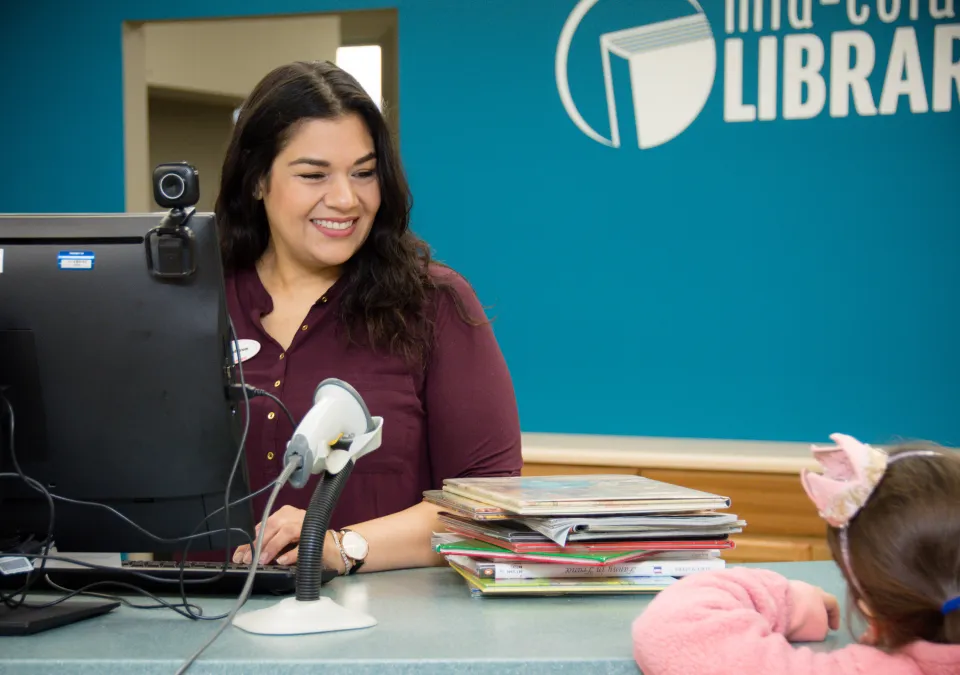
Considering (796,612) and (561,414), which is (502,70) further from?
(796,612)

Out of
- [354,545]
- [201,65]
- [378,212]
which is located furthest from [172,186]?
[201,65]

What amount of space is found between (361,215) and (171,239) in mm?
800

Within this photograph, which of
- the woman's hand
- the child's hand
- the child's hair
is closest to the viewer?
the child's hair

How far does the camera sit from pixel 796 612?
3.56ft

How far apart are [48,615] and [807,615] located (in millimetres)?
837

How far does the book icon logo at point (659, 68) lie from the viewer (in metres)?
3.32

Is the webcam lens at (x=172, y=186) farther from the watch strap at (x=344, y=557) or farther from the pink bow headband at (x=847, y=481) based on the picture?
the pink bow headband at (x=847, y=481)

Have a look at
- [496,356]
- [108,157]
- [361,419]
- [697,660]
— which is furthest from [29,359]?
[108,157]

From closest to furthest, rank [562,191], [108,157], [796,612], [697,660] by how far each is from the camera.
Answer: [697,660], [796,612], [562,191], [108,157]

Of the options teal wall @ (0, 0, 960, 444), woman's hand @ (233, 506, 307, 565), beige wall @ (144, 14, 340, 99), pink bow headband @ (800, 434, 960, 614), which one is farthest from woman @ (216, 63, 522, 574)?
beige wall @ (144, 14, 340, 99)

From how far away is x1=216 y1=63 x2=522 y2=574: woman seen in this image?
1.85 metres

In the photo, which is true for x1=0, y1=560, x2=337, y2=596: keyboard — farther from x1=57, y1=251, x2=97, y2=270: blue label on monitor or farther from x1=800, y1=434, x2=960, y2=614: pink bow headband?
x1=800, y1=434, x2=960, y2=614: pink bow headband

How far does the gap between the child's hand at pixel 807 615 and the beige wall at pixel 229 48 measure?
3.04 metres

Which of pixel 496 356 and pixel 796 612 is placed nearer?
pixel 796 612
